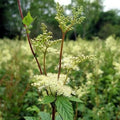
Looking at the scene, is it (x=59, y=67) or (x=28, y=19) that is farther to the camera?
(x=59, y=67)

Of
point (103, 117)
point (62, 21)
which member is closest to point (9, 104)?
point (103, 117)

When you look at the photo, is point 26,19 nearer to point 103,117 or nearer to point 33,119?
point 33,119

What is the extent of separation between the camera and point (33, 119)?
92 cm

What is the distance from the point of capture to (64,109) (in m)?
0.76

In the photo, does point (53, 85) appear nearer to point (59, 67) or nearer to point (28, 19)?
point (59, 67)

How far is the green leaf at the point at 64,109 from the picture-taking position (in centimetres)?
74

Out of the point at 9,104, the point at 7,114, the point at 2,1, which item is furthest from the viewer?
the point at 2,1

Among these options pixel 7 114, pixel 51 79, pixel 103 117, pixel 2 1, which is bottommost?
pixel 7 114

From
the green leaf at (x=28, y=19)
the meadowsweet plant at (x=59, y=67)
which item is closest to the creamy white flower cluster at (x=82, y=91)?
the meadowsweet plant at (x=59, y=67)

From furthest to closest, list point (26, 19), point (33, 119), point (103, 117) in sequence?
point (103, 117), point (33, 119), point (26, 19)

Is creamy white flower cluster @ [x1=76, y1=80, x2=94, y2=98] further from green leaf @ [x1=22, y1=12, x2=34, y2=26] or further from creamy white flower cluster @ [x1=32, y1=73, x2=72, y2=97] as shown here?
green leaf @ [x1=22, y1=12, x2=34, y2=26]

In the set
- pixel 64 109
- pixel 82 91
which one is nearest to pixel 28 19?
pixel 64 109

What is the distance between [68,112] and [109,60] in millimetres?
3283

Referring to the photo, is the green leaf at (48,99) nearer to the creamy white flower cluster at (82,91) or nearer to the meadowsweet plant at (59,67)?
the meadowsweet plant at (59,67)
